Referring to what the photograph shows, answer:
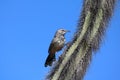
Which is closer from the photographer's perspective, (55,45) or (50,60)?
(50,60)

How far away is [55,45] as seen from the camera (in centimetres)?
666

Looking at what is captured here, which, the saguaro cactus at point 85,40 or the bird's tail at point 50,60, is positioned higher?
the bird's tail at point 50,60

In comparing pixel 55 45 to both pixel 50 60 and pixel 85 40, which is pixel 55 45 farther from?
pixel 85 40

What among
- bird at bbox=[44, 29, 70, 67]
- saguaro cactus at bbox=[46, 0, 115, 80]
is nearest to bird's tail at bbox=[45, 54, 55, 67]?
bird at bbox=[44, 29, 70, 67]

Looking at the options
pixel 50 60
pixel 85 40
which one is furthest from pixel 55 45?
pixel 85 40

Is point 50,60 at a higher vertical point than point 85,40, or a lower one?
higher

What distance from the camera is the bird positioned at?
253 inches

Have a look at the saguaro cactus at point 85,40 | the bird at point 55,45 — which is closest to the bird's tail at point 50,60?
the bird at point 55,45

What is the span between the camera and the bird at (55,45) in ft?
21.1

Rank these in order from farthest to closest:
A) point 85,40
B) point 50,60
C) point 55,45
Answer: point 55,45, point 50,60, point 85,40

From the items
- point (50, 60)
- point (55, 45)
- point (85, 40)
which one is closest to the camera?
point (85, 40)

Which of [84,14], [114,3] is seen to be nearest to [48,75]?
[84,14]

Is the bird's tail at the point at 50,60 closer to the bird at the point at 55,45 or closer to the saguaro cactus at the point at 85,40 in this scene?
the bird at the point at 55,45

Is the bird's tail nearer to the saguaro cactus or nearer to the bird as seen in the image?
the bird
